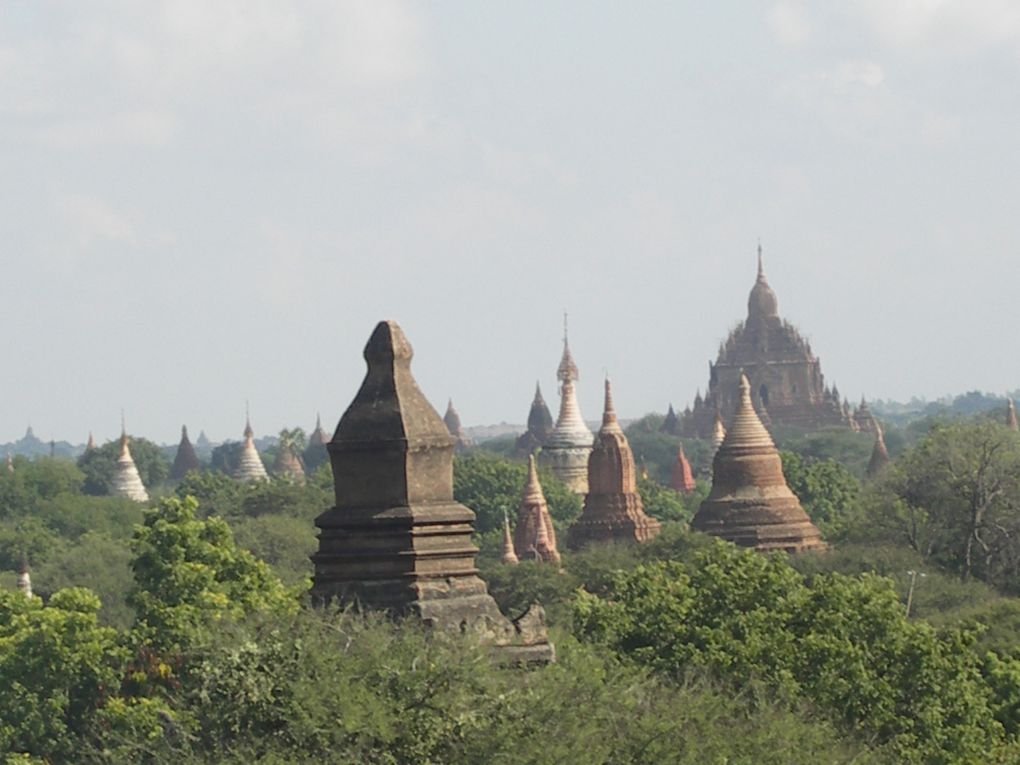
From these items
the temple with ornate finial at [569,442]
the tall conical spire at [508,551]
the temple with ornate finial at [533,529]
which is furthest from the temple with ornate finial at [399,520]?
the temple with ornate finial at [569,442]

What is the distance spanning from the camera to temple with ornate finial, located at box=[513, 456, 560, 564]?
107 m

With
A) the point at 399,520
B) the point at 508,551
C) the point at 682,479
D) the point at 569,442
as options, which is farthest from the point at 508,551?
the point at 399,520

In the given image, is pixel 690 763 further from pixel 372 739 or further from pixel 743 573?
pixel 743 573

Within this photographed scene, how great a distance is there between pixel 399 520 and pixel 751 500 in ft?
237

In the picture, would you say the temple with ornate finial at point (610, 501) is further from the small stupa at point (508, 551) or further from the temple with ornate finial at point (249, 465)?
the temple with ornate finial at point (249, 465)

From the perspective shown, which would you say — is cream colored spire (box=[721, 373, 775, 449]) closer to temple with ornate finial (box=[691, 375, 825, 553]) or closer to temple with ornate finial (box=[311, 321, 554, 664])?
temple with ornate finial (box=[691, 375, 825, 553])

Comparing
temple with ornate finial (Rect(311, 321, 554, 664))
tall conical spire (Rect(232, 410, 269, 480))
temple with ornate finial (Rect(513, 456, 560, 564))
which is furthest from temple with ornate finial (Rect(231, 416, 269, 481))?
temple with ornate finial (Rect(311, 321, 554, 664))

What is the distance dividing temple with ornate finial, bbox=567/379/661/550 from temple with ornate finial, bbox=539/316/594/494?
2851cm

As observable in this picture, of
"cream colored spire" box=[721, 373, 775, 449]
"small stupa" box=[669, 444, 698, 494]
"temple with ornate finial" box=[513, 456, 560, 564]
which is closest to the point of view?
"cream colored spire" box=[721, 373, 775, 449]

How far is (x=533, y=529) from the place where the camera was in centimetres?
11012

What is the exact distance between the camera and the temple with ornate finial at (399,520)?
26.1m

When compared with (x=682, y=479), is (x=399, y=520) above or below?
below

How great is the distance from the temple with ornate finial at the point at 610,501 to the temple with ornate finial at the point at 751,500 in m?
8.47

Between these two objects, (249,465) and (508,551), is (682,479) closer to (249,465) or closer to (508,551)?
(249,465)
